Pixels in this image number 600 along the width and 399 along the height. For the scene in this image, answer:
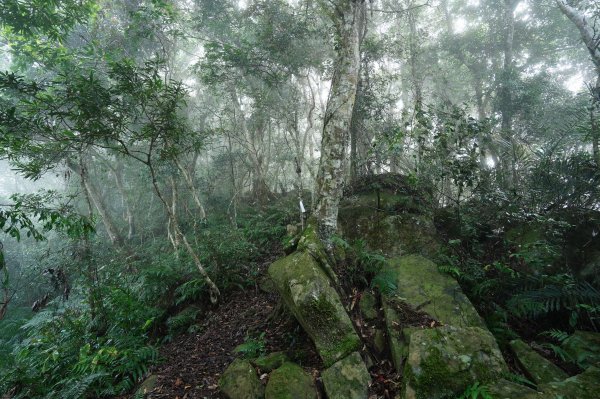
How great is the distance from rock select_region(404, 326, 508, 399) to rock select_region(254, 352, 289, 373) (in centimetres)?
191

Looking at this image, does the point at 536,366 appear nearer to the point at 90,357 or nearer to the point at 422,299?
the point at 422,299

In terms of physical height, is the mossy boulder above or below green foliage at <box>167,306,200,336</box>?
above

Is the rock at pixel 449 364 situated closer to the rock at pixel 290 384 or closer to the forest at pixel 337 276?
the forest at pixel 337 276

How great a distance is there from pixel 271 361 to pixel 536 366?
3.27 metres

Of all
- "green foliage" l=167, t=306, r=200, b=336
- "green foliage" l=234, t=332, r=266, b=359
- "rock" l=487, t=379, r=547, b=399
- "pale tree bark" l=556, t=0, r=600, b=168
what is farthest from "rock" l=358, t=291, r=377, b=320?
"pale tree bark" l=556, t=0, r=600, b=168

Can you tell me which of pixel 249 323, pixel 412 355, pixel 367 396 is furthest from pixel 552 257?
pixel 249 323

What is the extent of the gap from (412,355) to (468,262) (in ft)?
9.47

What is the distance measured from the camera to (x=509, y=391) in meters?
2.71

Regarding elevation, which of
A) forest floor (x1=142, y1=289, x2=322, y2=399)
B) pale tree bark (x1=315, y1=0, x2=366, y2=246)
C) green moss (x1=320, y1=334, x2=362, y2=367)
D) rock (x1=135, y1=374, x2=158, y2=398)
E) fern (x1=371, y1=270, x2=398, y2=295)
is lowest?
rock (x1=135, y1=374, x2=158, y2=398)

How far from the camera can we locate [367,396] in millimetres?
3553

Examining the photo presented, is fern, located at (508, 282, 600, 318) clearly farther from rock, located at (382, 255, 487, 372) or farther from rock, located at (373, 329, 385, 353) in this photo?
rock, located at (373, 329, 385, 353)

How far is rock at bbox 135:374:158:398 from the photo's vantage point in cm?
460

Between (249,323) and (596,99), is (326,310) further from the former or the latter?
(596,99)

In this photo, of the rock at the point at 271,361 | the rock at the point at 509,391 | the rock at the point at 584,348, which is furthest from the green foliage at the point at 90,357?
the rock at the point at 584,348
